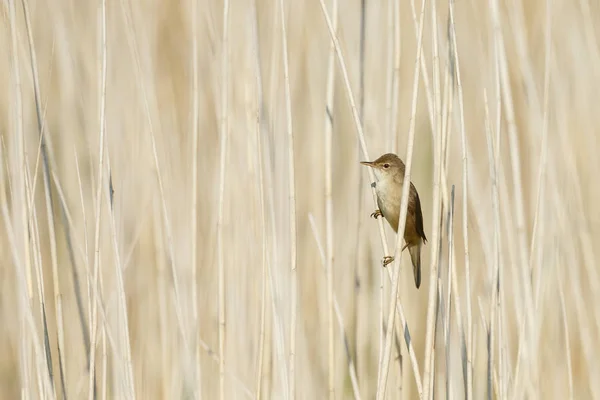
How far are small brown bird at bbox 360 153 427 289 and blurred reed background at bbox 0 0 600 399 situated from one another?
7 cm

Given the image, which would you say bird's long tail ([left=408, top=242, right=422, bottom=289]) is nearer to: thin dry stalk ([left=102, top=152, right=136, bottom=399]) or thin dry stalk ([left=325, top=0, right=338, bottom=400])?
thin dry stalk ([left=325, top=0, right=338, bottom=400])

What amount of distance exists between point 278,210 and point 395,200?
1.32 feet

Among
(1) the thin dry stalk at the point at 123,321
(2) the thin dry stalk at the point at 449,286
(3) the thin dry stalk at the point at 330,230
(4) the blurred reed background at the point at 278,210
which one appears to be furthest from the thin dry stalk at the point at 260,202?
(2) the thin dry stalk at the point at 449,286

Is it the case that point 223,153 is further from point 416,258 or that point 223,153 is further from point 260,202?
point 416,258

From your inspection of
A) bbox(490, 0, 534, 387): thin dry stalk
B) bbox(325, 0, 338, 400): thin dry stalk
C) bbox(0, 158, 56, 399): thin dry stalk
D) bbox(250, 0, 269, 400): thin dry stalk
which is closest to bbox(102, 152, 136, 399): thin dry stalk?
bbox(0, 158, 56, 399): thin dry stalk

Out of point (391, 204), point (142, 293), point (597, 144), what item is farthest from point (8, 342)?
point (597, 144)

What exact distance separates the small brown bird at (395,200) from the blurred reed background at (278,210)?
0.07m

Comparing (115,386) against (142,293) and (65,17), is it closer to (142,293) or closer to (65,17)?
(142,293)

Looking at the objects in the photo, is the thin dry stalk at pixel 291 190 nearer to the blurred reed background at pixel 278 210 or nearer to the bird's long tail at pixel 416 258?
the blurred reed background at pixel 278 210

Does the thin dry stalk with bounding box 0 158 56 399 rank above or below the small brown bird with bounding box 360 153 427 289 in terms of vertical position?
below

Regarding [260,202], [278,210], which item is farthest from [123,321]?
[278,210]

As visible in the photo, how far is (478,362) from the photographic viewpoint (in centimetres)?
251

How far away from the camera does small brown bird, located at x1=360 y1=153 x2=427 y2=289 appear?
2.25 metres

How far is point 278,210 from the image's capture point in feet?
8.09
